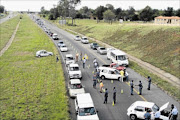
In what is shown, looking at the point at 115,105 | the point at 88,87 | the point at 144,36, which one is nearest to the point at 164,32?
the point at 144,36

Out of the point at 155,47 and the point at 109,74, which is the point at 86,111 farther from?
the point at 155,47

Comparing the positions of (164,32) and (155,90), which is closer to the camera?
(155,90)

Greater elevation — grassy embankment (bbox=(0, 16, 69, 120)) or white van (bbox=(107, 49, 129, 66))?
white van (bbox=(107, 49, 129, 66))

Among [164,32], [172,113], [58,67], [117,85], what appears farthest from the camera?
[164,32]

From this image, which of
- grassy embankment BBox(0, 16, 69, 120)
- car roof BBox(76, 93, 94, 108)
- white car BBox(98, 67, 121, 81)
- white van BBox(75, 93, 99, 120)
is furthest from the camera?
white car BBox(98, 67, 121, 81)

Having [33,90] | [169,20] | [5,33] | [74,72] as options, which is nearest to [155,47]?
[74,72]

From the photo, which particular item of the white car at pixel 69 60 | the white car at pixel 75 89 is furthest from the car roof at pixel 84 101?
the white car at pixel 69 60

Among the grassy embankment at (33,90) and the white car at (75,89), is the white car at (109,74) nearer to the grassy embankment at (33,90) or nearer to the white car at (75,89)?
the grassy embankment at (33,90)

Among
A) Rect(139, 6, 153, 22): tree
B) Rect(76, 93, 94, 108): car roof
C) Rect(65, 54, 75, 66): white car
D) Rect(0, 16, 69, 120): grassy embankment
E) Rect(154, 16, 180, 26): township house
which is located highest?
Rect(139, 6, 153, 22): tree

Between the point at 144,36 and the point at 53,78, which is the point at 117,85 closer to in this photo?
the point at 53,78

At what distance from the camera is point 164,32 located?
47.7 meters

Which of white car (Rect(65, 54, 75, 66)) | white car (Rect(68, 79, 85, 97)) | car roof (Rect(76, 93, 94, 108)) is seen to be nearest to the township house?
white car (Rect(65, 54, 75, 66))

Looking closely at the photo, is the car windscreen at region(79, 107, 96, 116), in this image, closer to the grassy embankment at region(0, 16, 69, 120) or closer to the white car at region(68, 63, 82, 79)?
the grassy embankment at region(0, 16, 69, 120)

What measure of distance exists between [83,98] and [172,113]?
6838 millimetres
